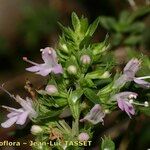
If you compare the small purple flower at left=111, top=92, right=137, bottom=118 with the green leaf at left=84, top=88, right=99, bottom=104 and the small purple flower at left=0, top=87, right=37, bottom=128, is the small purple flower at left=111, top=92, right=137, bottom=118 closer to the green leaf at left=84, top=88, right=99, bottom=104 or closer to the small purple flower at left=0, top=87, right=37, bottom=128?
the green leaf at left=84, top=88, right=99, bottom=104

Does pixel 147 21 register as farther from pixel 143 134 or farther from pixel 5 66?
pixel 5 66

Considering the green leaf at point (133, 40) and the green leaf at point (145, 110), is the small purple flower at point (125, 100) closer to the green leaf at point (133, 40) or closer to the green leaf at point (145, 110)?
the green leaf at point (145, 110)

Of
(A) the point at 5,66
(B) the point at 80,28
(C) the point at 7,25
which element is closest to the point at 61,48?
(B) the point at 80,28

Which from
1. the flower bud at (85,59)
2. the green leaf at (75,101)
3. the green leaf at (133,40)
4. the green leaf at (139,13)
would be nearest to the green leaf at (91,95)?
the green leaf at (75,101)

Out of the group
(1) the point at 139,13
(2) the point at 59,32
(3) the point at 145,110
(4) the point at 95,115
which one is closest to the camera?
(4) the point at 95,115

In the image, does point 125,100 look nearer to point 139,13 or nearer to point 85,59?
point 85,59

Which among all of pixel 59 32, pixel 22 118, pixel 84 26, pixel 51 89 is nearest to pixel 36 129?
pixel 22 118

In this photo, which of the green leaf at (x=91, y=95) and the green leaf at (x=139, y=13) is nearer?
the green leaf at (x=91, y=95)
